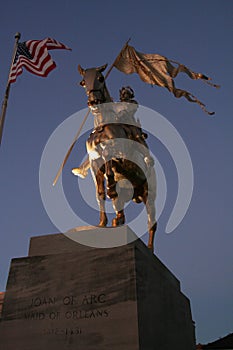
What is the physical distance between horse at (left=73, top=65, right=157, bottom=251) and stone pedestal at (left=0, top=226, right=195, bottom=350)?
129 cm

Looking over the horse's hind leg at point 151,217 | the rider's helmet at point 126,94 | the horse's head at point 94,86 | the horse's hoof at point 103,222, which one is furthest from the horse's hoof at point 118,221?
the rider's helmet at point 126,94

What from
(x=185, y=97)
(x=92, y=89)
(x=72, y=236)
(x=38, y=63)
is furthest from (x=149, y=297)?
(x=38, y=63)

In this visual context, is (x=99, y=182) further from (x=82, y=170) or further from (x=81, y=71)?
(x=81, y=71)

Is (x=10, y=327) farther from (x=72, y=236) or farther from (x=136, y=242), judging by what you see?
(x=136, y=242)

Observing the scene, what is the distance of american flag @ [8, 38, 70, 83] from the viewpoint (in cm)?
1080

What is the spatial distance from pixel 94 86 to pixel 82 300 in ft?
15.1

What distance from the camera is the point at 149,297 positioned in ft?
20.9

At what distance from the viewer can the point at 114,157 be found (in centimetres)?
790

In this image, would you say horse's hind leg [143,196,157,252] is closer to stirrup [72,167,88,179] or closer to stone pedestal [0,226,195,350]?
stirrup [72,167,88,179]

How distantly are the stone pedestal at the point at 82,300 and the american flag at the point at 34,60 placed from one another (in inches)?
223

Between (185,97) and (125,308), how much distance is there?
20.4 ft

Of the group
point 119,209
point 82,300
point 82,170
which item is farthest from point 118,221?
point 82,300

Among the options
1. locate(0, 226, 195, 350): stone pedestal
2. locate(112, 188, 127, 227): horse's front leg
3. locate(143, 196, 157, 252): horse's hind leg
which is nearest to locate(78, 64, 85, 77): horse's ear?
locate(112, 188, 127, 227): horse's front leg

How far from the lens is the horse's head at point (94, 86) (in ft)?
27.2
